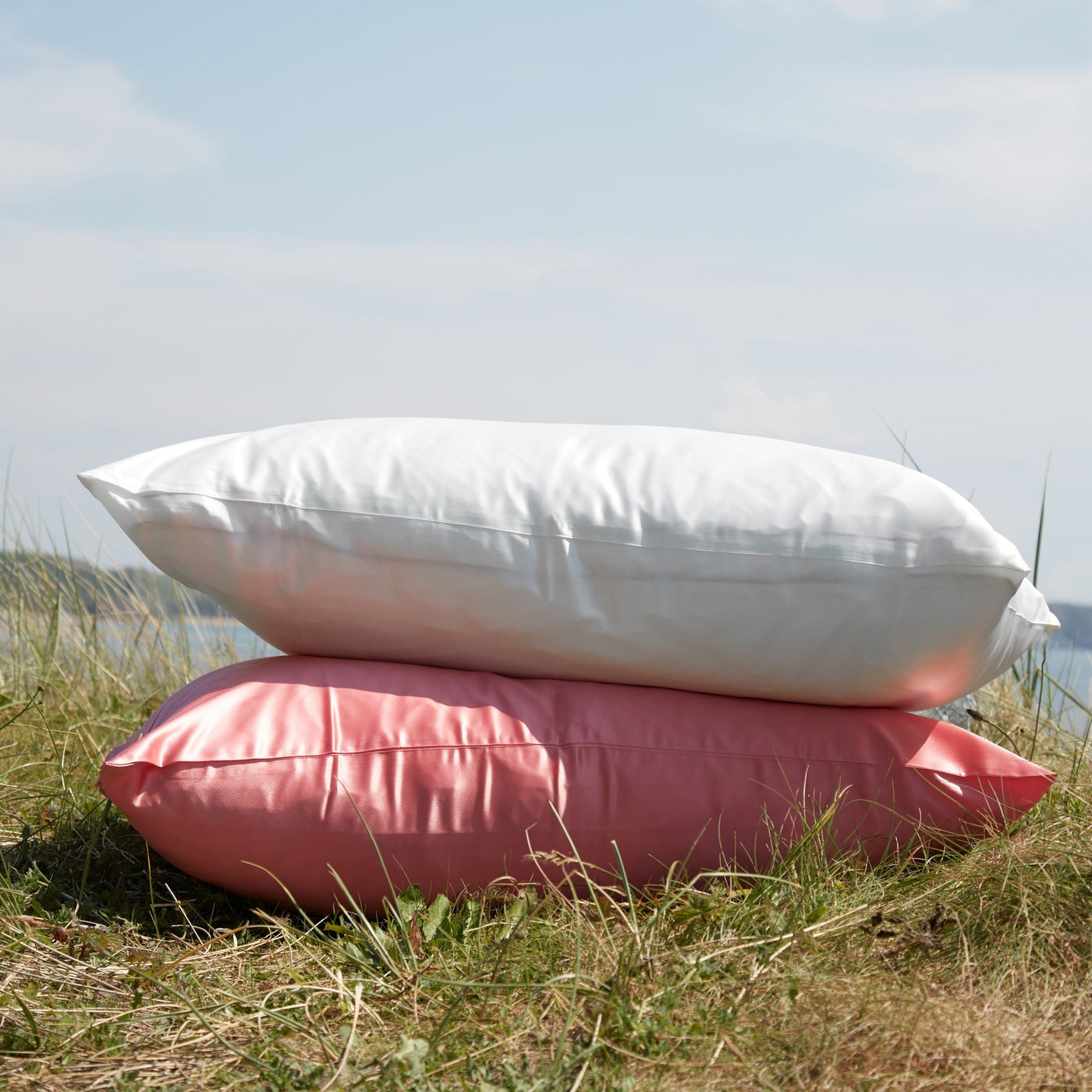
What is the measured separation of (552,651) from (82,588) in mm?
2329

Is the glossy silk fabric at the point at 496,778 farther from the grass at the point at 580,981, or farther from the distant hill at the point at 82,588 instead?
the distant hill at the point at 82,588

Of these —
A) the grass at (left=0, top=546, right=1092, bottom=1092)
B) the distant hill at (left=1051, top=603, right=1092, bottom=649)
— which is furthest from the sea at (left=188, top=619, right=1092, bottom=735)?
the grass at (left=0, top=546, right=1092, bottom=1092)

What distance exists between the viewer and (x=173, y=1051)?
3.37 ft

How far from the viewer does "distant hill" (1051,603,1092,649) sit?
2.06 m

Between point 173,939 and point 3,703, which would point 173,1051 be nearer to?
point 173,939

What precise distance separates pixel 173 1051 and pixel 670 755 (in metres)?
0.74

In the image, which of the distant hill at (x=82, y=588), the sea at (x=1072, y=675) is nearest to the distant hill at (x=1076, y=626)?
the sea at (x=1072, y=675)

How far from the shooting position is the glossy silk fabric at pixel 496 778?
1313 mm

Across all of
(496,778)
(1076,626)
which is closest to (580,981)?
(496,778)

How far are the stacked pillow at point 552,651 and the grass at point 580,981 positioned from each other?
0.30ft

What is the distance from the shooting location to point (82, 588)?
3.19m

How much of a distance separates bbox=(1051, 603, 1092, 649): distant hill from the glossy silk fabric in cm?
64

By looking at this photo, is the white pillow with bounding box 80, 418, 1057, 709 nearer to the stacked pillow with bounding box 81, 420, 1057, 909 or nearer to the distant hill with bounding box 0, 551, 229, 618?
the stacked pillow with bounding box 81, 420, 1057, 909

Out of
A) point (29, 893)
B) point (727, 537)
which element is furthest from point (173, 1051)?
point (727, 537)
